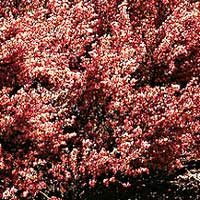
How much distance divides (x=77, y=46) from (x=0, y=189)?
196 centimetres

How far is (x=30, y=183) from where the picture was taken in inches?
198

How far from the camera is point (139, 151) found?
17.4ft

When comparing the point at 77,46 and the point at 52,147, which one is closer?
the point at 52,147

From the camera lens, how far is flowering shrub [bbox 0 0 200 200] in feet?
16.6

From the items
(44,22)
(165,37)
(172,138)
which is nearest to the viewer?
(44,22)

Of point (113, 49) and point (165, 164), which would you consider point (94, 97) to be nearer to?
point (113, 49)

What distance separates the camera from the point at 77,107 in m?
5.64

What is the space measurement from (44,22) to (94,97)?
3.53 ft

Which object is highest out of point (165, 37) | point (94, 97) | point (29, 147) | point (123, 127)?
point (165, 37)

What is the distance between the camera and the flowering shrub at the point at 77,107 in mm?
5047

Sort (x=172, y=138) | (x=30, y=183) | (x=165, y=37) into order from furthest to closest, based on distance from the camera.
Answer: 1. (x=165, y=37)
2. (x=172, y=138)
3. (x=30, y=183)

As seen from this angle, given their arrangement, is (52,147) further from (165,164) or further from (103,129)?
(165,164)

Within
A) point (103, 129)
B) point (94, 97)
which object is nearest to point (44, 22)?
point (94, 97)

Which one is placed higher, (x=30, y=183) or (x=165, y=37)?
(x=165, y=37)
